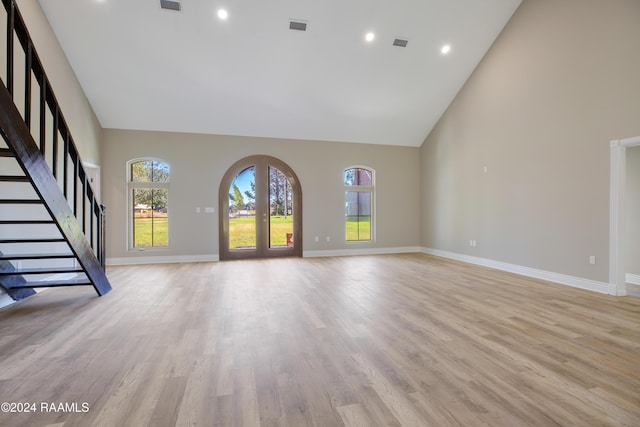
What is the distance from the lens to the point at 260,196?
761cm

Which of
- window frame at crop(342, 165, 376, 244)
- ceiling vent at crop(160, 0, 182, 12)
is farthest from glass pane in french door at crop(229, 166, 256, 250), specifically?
ceiling vent at crop(160, 0, 182, 12)

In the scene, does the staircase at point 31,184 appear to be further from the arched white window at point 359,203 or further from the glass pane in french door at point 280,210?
the arched white window at point 359,203

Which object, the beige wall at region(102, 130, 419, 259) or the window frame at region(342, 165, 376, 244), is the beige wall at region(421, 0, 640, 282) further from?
the window frame at region(342, 165, 376, 244)

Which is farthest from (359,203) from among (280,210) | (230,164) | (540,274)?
(540,274)

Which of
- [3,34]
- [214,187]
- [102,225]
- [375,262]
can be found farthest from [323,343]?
[214,187]

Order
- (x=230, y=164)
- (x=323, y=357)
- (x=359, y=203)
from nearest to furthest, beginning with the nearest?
(x=323, y=357) → (x=230, y=164) → (x=359, y=203)

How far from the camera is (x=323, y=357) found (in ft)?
7.66

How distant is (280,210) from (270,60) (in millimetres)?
3356

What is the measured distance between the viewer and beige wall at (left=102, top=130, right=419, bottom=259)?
6779 mm

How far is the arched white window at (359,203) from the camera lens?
8.26m

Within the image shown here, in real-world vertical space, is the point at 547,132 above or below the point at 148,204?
above

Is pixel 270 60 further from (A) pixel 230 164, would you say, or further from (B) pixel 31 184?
(B) pixel 31 184

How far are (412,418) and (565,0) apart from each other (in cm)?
627

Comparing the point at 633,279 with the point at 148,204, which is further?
the point at 148,204
